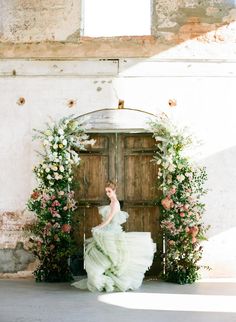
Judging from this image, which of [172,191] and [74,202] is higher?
[172,191]

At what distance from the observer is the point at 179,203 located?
7.88 metres

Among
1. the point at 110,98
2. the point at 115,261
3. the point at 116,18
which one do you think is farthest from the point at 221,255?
the point at 116,18

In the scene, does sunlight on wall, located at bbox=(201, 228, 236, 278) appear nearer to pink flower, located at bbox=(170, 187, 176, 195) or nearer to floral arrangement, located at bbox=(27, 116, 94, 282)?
pink flower, located at bbox=(170, 187, 176, 195)

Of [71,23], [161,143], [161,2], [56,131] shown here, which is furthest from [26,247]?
[161,2]

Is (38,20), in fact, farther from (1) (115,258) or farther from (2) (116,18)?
(1) (115,258)

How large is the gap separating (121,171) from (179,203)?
1.23 meters

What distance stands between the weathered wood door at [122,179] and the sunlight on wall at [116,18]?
1.78 m

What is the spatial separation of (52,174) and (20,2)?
3106mm

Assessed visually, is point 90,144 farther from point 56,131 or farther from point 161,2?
point 161,2

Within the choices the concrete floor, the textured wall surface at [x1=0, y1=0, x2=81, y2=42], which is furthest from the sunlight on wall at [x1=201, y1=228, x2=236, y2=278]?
the textured wall surface at [x1=0, y1=0, x2=81, y2=42]

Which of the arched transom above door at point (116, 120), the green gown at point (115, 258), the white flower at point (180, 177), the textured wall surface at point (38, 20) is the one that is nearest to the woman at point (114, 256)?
the green gown at point (115, 258)

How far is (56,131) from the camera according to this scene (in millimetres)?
8188

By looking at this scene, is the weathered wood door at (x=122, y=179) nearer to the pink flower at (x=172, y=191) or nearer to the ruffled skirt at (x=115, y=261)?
the pink flower at (x=172, y=191)

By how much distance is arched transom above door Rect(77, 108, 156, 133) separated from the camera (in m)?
8.43
